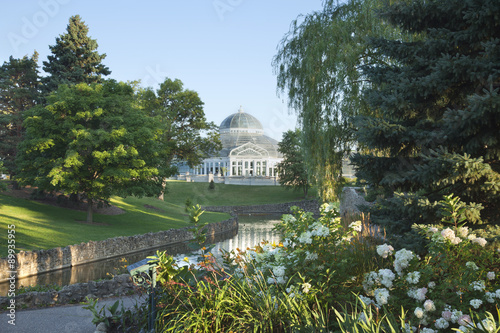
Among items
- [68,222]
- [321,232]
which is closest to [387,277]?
Result: [321,232]

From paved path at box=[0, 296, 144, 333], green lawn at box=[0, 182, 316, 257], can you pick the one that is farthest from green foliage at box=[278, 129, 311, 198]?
paved path at box=[0, 296, 144, 333]

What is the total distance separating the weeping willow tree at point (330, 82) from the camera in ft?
46.5

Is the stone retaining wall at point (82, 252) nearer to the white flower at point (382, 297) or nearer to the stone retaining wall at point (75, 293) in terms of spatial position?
the stone retaining wall at point (75, 293)

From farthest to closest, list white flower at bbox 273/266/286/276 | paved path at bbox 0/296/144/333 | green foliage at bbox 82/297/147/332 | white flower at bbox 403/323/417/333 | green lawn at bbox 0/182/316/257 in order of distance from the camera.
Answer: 1. green lawn at bbox 0/182/316/257
2. paved path at bbox 0/296/144/333
3. green foliage at bbox 82/297/147/332
4. white flower at bbox 273/266/286/276
5. white flower at bbox 403/323/417/333

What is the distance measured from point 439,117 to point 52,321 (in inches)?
318

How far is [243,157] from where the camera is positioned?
84.8 m

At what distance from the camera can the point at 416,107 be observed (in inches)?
314

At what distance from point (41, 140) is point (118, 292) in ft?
46.3

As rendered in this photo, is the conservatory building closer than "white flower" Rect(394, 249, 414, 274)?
No

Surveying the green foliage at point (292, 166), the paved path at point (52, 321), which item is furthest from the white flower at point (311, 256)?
the green foliage at point (292, 166)

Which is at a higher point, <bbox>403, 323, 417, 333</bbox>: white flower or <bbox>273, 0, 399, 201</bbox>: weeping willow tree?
<bbox>273, 0, 399, 201</bbox>: weeping willow tree

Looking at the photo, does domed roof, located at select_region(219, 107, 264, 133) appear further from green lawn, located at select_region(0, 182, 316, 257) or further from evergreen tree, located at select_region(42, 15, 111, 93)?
evergreen tree, located at select_region(42, 15, 111, 93)

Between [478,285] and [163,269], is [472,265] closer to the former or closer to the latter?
[478,285]

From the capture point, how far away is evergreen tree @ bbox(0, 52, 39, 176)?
2734 cm
